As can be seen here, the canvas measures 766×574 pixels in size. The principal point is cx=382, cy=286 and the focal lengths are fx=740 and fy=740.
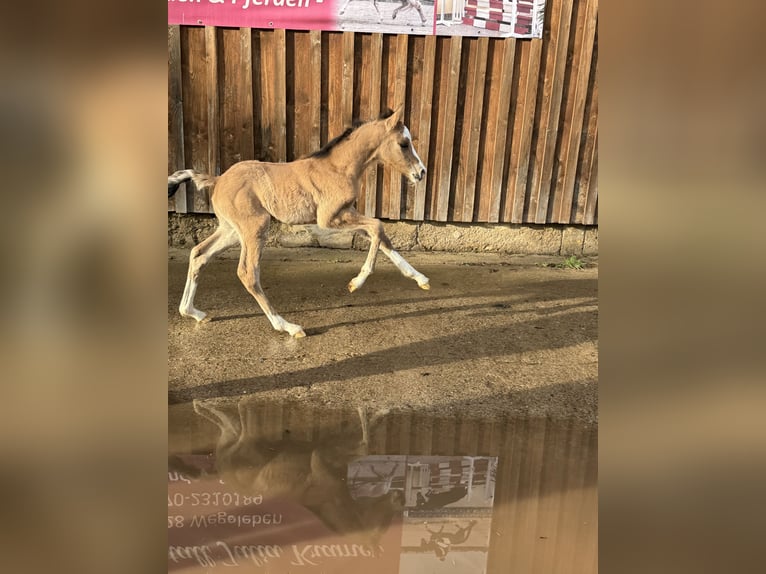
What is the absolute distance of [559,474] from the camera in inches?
142

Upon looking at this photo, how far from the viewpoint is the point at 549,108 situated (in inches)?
297

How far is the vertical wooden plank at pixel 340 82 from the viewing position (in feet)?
23.9

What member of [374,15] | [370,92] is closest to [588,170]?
[370,92]

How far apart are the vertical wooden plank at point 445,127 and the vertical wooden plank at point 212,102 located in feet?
7.19

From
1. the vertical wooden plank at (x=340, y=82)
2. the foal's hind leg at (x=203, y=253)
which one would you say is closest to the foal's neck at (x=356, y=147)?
the foal's hind leg at (x=203, y=253)

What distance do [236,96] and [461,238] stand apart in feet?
9.04

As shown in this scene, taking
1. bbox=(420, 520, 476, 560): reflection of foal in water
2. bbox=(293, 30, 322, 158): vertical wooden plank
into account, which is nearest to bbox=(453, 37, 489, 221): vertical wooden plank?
bbox=(293, 30, 322, 158): vertical wooden plank

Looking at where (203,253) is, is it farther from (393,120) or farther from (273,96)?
(273,96)

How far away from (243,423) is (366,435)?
0.69 metres

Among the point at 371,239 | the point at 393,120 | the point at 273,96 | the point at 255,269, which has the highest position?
the point at 273,96

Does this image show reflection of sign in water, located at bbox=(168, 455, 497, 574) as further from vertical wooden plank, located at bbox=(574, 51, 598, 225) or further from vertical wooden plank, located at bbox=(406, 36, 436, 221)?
vertical wooden plank, located at bbox=(574, 51, 598, 225)

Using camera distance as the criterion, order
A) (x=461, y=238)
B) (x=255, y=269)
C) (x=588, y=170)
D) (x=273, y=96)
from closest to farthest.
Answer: (x=255, y=269) → (x=273, y=96) → (x=588, y=170) → (x=461, y=238)

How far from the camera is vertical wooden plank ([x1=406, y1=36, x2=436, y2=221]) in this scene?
Result: 7.32m
